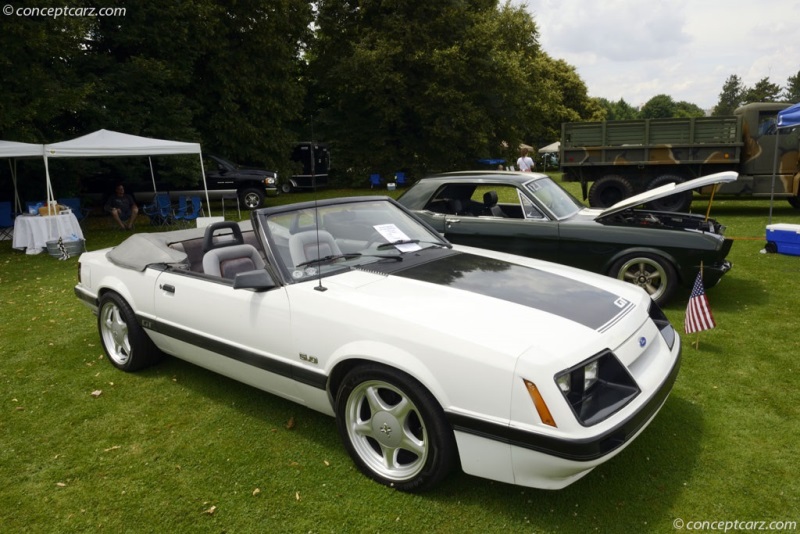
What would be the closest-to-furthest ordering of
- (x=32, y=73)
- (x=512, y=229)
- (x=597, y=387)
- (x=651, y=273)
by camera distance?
1. (x=597, y=387)
2. (x=651, y=273)
3. (x=512, y=229)
4. (x=32, y=73)

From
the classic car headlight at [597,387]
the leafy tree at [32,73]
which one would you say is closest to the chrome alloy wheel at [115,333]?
the classic car headlight at [597,387]

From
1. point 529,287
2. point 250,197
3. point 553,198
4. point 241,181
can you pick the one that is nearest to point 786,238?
point 553,198

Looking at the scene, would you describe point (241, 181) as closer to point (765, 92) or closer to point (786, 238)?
point (786, 238)

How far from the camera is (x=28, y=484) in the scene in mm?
2971

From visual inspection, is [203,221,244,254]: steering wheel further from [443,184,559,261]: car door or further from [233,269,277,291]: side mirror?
[443,184,559,261]: car door

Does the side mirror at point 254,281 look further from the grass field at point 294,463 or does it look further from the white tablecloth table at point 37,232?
the white tablecloth table at point 37,232

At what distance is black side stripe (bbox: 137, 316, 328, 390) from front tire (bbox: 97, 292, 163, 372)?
0.59ft

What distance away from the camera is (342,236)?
11.9ft

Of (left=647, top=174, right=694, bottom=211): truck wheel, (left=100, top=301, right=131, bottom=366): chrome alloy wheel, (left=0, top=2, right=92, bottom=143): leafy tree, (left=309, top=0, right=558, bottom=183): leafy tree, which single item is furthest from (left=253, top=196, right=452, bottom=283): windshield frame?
(left=309, top=0, right=558, bottom=183): leafy tree

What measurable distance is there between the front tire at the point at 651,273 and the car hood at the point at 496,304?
7.91 ft

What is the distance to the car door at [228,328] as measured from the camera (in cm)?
307

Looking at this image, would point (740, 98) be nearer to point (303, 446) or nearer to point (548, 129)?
point (548, 129)

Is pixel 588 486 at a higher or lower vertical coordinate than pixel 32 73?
lower

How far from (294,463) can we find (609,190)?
12.3 meters
